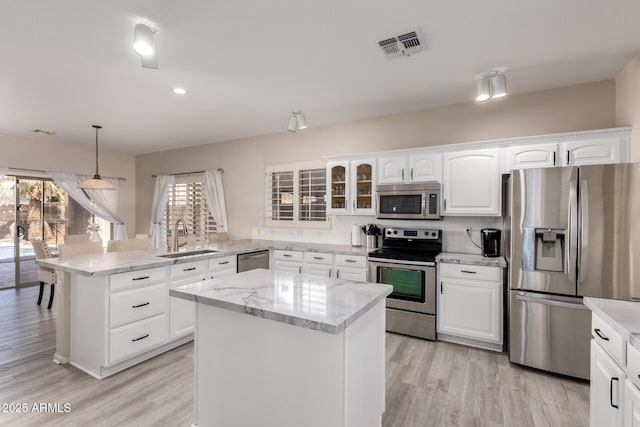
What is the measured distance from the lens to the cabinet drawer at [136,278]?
251 cm

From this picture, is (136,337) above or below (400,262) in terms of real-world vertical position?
below

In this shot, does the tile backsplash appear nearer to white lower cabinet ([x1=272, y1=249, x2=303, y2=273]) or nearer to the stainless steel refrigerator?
white lower cabinet ([x1=272, y1=249, x2=303, y2=273])

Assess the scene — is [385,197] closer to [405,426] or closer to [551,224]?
[551,224]

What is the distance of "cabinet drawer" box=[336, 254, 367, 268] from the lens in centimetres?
356

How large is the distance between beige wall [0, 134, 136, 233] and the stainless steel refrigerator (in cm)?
693

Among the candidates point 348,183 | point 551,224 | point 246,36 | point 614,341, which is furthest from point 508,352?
point 246,36

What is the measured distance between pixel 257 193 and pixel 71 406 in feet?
11.4

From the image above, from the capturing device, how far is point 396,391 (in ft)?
7.59

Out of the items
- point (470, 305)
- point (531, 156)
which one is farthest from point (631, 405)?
point (531, 156)

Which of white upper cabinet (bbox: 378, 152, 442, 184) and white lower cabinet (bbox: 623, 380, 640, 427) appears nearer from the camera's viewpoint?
white lower cabinet (bbox: 623, 380, 640, 427)

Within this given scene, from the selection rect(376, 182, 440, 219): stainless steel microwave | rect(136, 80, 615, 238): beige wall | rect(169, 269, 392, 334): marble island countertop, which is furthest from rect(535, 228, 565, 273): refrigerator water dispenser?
rect(169, 269, 392, 334): marble island countertop

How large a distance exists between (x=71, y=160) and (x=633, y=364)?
7527 mm

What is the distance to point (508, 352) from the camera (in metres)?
2.83

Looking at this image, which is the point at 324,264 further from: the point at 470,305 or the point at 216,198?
the point at 216,198
